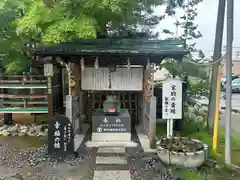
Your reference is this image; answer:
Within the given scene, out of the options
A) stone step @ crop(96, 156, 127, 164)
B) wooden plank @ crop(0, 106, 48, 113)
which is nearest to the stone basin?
stone step @ crop(96, 156, 127, 164)

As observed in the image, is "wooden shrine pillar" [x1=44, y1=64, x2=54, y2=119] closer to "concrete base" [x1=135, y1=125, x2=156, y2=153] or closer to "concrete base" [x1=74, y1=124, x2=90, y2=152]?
"concrete base" [x1=74, y1=124, x2=90, y2=152]

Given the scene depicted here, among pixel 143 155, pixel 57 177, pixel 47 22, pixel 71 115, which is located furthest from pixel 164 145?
pixel 47 22

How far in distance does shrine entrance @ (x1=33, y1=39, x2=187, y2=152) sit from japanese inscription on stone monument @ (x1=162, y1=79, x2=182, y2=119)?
0.43 meters

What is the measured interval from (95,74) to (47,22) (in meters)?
2.32

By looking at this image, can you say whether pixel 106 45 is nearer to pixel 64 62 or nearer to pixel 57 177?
pixel 64 62

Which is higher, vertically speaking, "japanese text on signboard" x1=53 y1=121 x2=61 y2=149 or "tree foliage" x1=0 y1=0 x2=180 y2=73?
"tree foliage" x1=0 y1=0 x2=180 y2=73

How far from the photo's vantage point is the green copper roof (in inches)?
326

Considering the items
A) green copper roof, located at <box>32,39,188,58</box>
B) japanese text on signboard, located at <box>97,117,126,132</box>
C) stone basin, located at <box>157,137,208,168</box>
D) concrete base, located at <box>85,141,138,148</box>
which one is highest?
green copper roof, located at <box>32,39,188,58</box>

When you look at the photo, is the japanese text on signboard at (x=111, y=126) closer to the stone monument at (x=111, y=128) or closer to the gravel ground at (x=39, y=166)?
the stone monument at (x=111, y=128)

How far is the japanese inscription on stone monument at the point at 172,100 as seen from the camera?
26.1 feet

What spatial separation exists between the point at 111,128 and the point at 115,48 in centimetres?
252

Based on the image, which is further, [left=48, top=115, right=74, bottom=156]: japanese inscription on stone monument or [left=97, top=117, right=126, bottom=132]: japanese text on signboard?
[left=97, top=117, right=126, bottom=132]: japanese text on signboard

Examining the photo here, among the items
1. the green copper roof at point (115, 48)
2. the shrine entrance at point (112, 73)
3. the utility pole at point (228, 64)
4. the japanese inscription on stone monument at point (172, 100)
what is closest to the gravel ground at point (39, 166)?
the shrine entrance at point (112, 73)

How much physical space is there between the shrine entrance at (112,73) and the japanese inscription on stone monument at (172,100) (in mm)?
434
